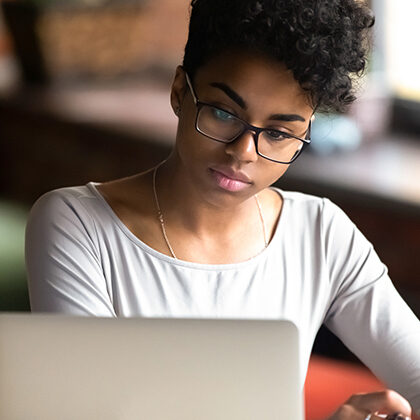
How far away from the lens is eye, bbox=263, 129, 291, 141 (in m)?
1.20

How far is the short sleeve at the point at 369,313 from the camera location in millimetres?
1312

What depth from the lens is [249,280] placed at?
1341 mm

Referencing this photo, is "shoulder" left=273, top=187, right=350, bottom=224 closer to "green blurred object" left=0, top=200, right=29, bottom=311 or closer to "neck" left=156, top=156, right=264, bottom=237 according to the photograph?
"neck" left=156, top=156, right=264, bottom=237

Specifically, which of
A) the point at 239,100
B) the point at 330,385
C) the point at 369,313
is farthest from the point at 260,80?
the point at 330,385

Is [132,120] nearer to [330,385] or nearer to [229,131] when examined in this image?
[330,385]

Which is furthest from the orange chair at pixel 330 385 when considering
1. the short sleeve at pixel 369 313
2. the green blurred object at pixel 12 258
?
the short sleeve at pixel 369 313

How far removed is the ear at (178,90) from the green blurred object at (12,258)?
4.12ft

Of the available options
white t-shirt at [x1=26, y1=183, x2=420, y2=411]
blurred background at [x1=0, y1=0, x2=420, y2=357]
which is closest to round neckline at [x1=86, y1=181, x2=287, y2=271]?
white t-shirt at [x1=26, y1=183, x2=420, y2=411]

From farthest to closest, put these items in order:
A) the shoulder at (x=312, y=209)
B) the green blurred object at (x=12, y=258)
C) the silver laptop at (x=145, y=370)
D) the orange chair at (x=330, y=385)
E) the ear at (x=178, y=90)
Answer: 1. the green blurred object at (x=12, y=258)
2. the orange chair at (x=330, y=385)
3. the shoulder at (x=312, y=209)
4. the ear at (x=178, y=90)
5. the silver laptop at (x=145, y=370)

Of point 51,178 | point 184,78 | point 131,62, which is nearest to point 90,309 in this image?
point 184,78

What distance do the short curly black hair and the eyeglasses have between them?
59 mm

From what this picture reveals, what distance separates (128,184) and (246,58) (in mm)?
280

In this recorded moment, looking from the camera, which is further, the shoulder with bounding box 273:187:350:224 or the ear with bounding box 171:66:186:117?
the shoulder with bounding box 273:187:350:224

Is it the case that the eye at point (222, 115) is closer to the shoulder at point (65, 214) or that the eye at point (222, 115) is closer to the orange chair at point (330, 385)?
the shoulder at point (65, 214)
